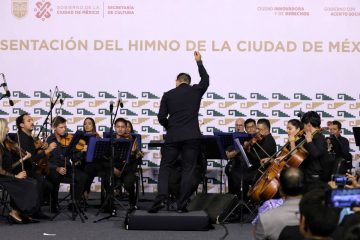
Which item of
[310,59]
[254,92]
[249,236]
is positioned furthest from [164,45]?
[249,236]

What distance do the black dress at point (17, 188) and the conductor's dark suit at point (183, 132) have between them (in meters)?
1.52

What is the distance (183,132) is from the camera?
756 cm

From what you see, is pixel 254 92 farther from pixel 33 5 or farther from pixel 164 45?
pixel 33 5

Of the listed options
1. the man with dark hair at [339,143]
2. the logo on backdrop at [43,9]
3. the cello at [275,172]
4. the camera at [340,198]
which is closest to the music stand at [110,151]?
the cello at [275,172]

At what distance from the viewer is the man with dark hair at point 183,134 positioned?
757 centimetres

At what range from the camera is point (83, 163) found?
9.24 meters

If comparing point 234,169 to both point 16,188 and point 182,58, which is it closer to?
point 182,58

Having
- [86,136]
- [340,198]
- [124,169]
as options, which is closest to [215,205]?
[124,169]

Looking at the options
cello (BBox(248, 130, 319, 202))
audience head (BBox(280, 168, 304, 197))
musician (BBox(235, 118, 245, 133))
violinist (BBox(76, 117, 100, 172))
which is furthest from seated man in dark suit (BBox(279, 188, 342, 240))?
musician (BBox(235, 118, 245, 133))

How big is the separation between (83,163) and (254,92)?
3.24 metres

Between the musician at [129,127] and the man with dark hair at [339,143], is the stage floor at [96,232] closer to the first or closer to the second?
the musician at [129,127]

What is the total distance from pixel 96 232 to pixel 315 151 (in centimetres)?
→ 251

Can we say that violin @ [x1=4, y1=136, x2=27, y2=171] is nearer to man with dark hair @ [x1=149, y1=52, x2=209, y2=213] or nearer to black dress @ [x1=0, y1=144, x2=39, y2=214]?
black dress @ [x1=0, y1=144, x2=39, y2=214]

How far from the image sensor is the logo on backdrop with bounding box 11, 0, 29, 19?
11.1 m
